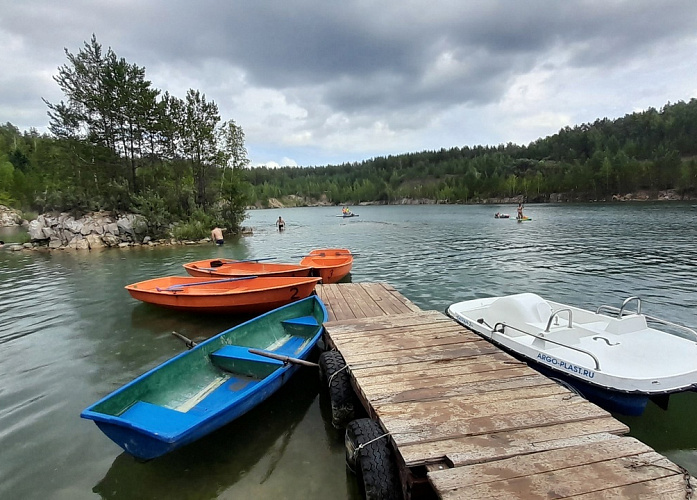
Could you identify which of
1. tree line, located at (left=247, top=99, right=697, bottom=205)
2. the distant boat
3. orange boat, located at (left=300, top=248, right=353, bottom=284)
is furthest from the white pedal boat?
tree line, located at (left=247, top=99, right=697, bottom=205)

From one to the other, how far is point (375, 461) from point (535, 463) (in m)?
1.31

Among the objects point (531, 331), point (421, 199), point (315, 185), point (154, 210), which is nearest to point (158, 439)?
point (531, 331)

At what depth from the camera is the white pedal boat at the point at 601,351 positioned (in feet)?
13.5

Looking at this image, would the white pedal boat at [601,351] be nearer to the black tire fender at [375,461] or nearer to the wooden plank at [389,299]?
the wooden plank at [389,299]

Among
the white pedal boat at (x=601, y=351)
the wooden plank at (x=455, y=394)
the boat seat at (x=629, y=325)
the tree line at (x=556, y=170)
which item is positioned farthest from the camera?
the tree line at (x=556, y=170)

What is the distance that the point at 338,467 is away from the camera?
4.00 m

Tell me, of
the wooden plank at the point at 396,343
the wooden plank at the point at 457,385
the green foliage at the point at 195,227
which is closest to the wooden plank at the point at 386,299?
the wooden plank at the point at 396,343

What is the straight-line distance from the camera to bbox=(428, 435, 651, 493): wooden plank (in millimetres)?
2495

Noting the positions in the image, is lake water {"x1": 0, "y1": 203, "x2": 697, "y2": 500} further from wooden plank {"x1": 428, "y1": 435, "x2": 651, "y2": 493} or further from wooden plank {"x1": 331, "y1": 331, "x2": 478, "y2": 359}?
wooden plank {"x1": 428, "y1": 435, "x2": 651, "y2": 493}

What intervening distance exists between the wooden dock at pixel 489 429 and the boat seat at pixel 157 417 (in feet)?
6.55

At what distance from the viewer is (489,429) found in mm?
3127

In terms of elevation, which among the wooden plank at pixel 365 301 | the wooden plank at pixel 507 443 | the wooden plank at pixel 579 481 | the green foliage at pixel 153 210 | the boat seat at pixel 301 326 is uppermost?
the green foliage at pixel 153 210

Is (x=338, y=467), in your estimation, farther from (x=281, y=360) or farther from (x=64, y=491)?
(x=64, y=491)

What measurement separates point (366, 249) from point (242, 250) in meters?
8.60
